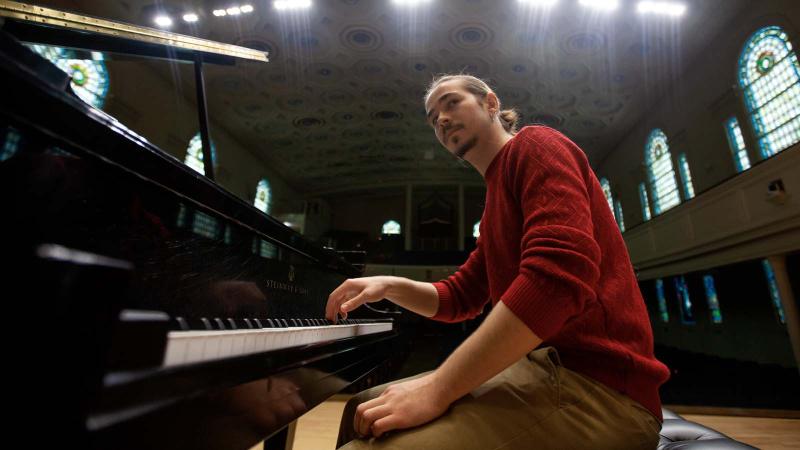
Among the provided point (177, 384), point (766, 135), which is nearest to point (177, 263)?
point (177, 384)

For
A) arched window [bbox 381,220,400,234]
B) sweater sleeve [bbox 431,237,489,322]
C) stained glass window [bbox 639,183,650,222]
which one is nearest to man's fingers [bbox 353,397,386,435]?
sweater sleeve [bbox 431,237,489,322]

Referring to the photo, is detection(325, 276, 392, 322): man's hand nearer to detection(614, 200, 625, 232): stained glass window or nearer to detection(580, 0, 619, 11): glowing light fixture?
detection(580, 0, 619, 11): glowing light fixture

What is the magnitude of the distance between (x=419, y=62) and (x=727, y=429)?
8.96 metres

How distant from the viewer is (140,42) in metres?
1.94

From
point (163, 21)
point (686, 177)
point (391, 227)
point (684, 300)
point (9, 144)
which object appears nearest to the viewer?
point (9, 144)

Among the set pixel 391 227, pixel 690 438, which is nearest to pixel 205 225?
pixel 690 438

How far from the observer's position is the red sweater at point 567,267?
68cm

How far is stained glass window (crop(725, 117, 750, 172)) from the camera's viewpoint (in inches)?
286

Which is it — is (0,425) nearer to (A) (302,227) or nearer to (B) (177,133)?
(B) (177,133)

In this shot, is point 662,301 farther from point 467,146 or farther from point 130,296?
point 130,296

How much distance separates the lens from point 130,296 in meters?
0.73

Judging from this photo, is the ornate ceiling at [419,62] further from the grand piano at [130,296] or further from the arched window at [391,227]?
the grand piano at [130,296]

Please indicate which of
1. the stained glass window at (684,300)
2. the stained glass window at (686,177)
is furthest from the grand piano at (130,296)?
the stained glass window at (684,300)

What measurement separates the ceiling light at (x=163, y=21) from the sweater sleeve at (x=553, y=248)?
31.1 feet
